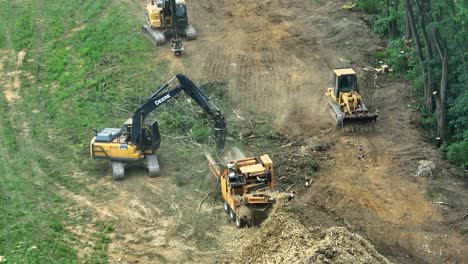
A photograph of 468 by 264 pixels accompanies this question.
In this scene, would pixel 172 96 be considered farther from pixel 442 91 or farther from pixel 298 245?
pixel 442 91

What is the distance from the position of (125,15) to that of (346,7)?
509 inches

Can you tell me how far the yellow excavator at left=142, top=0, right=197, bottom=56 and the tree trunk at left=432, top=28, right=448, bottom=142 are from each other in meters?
15.4

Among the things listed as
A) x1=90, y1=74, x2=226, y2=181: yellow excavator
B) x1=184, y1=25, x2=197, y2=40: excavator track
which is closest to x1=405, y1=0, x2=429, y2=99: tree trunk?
x1=90, y1=74, x2=226, y2=181: yellow excavator

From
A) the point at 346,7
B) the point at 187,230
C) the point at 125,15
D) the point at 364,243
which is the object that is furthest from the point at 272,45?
the point at 364,243

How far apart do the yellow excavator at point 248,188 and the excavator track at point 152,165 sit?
13.1 feet

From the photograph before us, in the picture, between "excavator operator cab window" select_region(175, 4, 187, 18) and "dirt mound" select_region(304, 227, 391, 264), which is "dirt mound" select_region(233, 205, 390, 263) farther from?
"excavator operator cab window" select_region(175, 4, 187, 18)

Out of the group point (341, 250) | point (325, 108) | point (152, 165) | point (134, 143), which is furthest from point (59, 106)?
point (341, 250)

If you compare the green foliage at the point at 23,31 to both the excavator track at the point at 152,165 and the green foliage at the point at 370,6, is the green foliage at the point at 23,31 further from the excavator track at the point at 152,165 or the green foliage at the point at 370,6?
the green foliage at the point at 370,6

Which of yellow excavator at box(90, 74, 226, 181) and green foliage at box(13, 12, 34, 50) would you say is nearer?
yellow excavator at box(90, 74, 226, 181)

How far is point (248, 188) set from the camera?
2875cm

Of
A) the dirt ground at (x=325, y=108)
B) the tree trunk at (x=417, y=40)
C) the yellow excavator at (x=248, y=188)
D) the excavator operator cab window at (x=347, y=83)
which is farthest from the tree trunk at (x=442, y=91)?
the yellow excavator at (x=248, y=188)

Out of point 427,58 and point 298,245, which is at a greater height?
point 427,58

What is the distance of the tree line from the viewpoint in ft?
109

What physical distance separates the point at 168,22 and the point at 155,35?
117 cm
